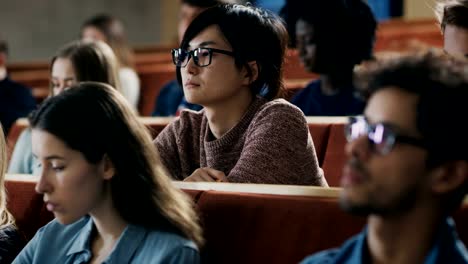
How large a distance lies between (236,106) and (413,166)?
0.73 metres

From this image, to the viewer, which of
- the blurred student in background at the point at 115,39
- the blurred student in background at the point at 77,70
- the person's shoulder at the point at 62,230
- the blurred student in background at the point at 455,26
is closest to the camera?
the person's shoulder at the point at 62,230

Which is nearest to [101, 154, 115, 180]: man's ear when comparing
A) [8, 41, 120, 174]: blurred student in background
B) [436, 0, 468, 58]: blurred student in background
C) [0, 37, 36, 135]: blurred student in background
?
[436, 0, 468, 58]: blurred student in background

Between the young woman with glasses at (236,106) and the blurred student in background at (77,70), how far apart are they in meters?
0.67

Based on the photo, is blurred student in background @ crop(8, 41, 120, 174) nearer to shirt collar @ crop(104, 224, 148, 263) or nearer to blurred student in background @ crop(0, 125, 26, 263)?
blurred student in background @ crop(0, 125, 26, 263)

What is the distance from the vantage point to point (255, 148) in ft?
5.46

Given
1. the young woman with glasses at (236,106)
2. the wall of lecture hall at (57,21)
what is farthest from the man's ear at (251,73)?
the wall of lecture hall at (57,21)

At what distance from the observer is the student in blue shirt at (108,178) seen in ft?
4.53

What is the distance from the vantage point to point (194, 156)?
1.83 meters

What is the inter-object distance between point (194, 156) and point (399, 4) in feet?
11.7

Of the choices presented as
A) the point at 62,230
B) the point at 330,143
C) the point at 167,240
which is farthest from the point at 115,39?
the point at 167,240

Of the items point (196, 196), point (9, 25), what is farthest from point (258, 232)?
point (9, 25)

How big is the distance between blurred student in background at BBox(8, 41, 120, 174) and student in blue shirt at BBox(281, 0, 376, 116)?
483mm

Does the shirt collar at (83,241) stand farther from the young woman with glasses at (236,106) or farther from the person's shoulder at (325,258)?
the person's shoulder at (325,258)

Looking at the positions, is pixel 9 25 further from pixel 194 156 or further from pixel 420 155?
pixel 420 155
